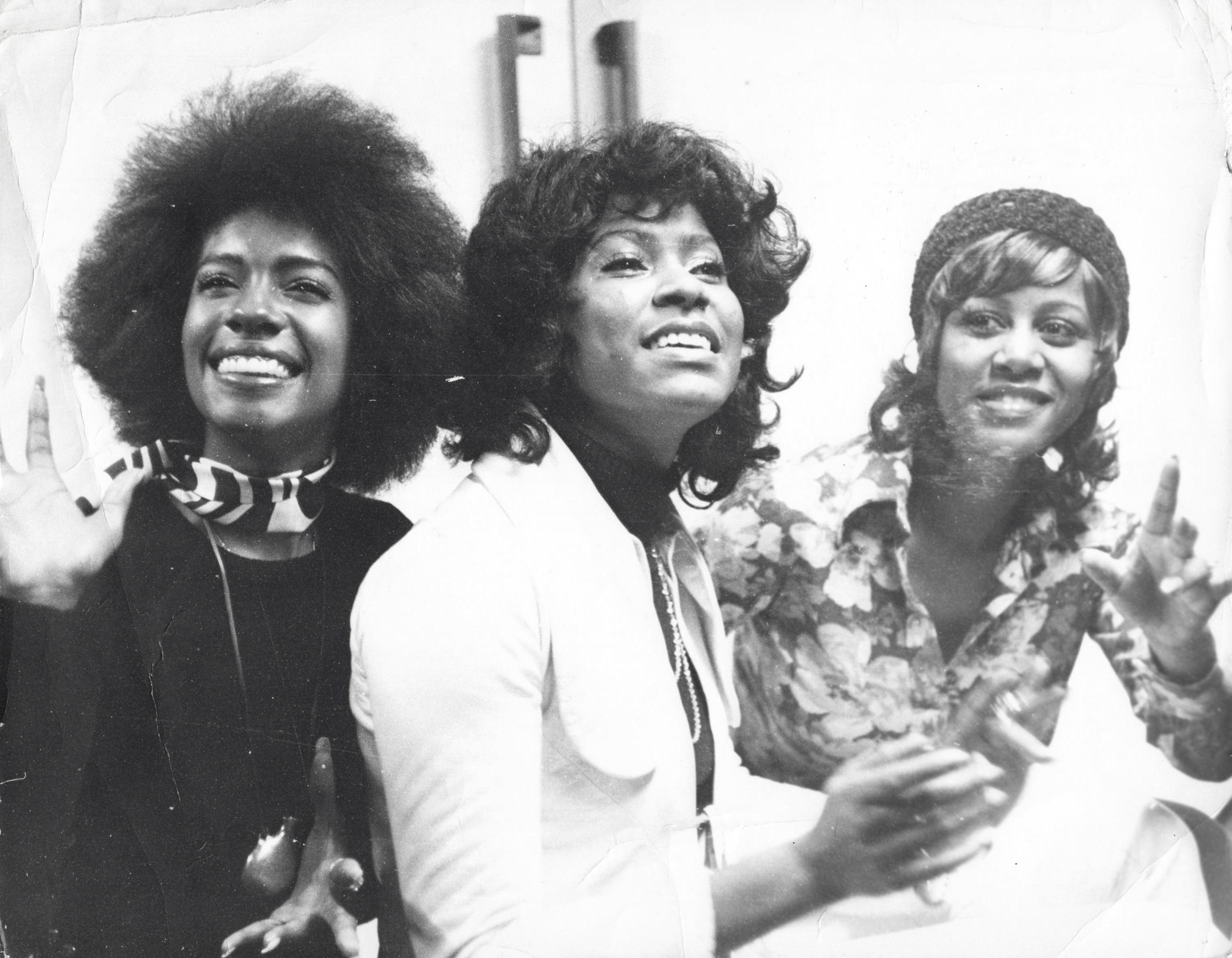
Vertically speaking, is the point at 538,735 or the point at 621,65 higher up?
the point at 621,65

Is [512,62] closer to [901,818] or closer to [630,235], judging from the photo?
[630,235]

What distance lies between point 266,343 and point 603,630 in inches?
21.6

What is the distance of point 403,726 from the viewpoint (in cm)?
139

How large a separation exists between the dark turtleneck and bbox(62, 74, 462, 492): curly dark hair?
201mm

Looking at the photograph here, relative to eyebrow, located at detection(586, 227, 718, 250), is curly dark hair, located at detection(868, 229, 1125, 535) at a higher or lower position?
lower

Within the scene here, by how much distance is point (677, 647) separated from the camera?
1439 millimetres

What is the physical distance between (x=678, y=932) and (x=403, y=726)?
0.43 meters

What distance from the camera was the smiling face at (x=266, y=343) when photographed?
1430 mm

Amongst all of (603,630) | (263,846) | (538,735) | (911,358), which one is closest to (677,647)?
(603,630)

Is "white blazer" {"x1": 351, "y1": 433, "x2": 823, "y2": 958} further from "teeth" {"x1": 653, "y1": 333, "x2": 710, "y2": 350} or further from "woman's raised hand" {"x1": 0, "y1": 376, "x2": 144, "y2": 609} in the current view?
"woman's raised hand" {"x1": 0, "y1": 376, "x2": 144, "y2": 609}

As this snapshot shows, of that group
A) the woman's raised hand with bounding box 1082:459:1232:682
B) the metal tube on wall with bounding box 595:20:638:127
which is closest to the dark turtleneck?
the metal tube on wall with bounding box 595:20:638:127

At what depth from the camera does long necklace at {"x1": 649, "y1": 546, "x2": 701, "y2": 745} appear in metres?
1.43

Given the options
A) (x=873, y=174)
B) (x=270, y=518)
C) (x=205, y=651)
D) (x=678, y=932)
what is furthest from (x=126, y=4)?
(x=678, y=932)

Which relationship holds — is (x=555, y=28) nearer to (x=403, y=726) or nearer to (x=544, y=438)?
(x=544, y=438)
